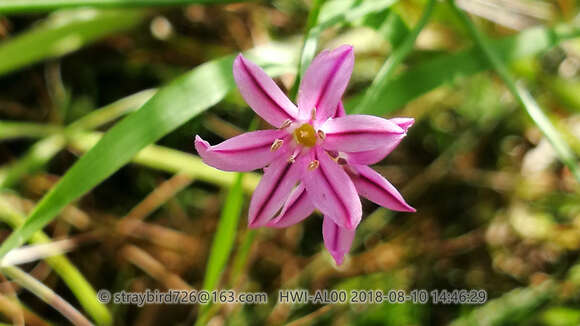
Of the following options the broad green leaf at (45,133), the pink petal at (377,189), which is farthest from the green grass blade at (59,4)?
the pink petal at (377,189)

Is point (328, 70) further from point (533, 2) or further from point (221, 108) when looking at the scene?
point (533, 2)

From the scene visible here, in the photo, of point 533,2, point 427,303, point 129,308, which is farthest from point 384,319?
point 533,2

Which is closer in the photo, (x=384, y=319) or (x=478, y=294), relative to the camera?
(x=384, y=319)

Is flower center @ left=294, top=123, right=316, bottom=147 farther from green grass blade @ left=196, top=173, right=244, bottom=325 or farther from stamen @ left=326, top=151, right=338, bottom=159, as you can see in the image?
green grass blade @ left=196, top=173, right=244, bottom=325

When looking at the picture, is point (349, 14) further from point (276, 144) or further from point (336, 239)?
point (336, 239)

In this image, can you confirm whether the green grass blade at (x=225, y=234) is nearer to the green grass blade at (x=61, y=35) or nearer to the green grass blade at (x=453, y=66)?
the green grass blade at (x=453, y=66)

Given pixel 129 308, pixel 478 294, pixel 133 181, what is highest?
pixel 133 181
